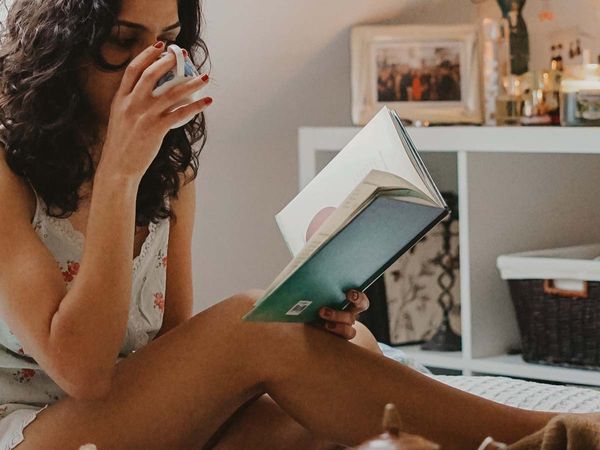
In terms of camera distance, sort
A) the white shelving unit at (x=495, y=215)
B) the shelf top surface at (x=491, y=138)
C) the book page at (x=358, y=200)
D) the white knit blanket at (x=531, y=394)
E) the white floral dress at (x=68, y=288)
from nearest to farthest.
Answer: the book page at (x=358, y=200), the white floral dress at (x=68, y=288), the white knit blanket at (x=531, y=394), the shelf top surface at (x=491, y=138), the white shelving unit at (x=495, y=215)

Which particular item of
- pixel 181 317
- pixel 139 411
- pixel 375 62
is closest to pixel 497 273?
pixel 375 62

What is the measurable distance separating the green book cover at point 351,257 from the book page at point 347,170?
0.23 ft

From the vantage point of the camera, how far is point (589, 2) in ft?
8.16

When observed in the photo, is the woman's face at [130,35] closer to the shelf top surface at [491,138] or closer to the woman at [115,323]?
the woman at [115,323]

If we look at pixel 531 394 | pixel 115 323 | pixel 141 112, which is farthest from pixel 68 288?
pixel 531 394

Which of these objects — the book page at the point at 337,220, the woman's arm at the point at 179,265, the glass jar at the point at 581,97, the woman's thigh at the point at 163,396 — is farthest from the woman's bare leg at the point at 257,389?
the glass jar at the point at 581,97

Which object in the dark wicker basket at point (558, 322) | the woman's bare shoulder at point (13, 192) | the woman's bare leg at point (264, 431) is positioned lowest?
the dark wicker basket at point (558, 322)

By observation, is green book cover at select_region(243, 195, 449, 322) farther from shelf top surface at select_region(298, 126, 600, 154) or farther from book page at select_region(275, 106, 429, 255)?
shelf top surface at select_region(298, 126, 600, 154)

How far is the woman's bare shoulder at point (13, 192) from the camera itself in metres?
1.29

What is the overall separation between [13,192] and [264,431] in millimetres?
418

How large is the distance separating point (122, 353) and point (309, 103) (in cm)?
125

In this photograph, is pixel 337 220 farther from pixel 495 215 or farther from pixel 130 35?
pixel 495 215

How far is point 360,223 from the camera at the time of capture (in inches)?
45.8

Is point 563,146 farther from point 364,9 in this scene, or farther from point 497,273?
point 364,9
